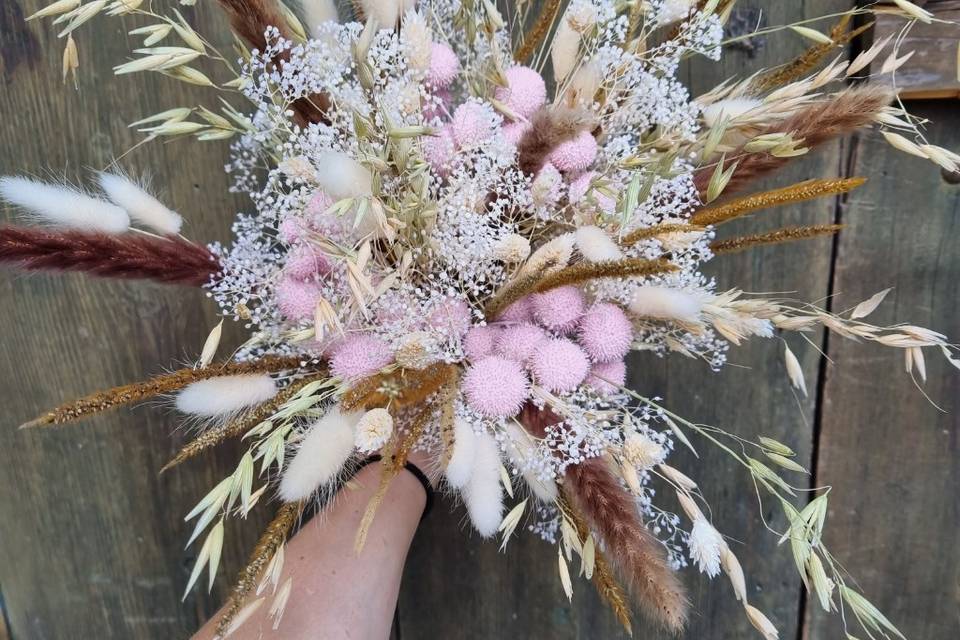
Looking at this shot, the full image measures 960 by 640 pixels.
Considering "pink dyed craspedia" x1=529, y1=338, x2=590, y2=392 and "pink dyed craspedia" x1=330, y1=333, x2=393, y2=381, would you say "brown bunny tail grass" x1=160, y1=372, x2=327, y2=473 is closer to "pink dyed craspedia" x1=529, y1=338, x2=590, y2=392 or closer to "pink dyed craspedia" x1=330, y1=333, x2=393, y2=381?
"pink dyed craspedia" x1=330, y1=333, x2=393, y2=381

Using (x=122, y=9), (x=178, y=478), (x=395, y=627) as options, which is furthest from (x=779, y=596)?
(x=122, y=9)

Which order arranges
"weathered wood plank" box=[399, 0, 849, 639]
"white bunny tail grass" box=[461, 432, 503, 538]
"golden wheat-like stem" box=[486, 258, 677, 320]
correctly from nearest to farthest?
"golden wheat-like stem" box=[486, 258, 677, 320], "white bunny tail grass" box=[461, 432, 503, 538], "weathered wood plank" box=[399, 0, 849, 639]

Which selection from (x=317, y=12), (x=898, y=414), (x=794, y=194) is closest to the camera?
(x=794, y=194)

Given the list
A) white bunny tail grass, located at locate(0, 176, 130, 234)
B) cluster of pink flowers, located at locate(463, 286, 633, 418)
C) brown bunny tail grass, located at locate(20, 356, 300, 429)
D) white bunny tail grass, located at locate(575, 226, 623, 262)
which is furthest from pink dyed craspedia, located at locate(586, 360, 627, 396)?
white bunny tail grass, located at locate(0, 176, 130, 234)

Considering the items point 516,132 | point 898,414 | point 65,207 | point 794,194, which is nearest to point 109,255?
point 65,207

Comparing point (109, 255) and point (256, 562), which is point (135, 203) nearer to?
point (109, 255)

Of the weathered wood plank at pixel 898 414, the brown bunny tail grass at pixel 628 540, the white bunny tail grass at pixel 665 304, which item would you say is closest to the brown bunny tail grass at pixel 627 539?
the brown bunny tail grass at pixel 628 540
